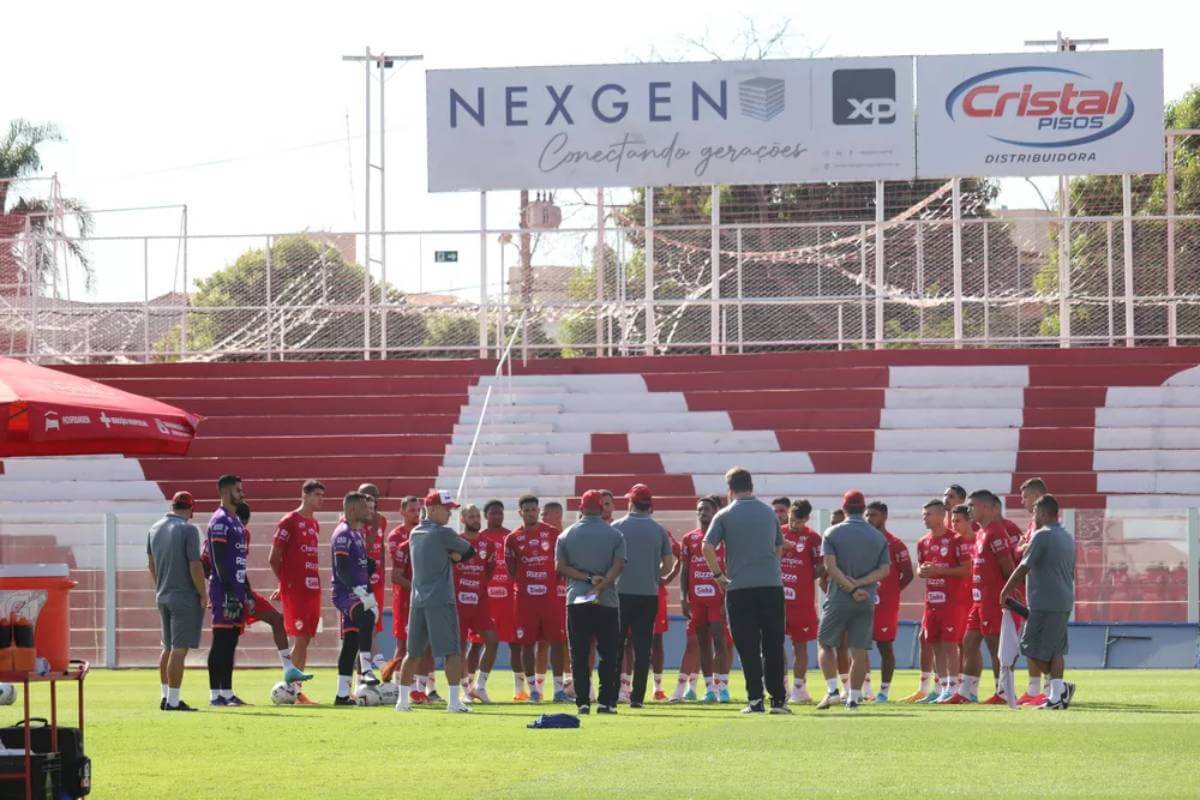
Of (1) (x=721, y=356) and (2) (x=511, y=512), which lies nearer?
(2) (x=511, y=512)

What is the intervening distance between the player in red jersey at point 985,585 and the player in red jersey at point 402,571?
203 inches

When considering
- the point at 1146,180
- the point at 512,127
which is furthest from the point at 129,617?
the point at 1146,180


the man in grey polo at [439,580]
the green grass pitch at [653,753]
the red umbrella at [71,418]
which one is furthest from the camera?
the man in grey polo at [439,580]

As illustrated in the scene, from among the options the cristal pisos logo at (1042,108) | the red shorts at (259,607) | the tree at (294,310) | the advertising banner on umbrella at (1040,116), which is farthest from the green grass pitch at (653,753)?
the cristal pisos logo at (1042,108)

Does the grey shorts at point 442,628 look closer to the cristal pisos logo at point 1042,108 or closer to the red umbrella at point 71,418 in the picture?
the red umbrella at point 71,418

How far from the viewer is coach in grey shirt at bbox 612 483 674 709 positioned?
17.8 metres

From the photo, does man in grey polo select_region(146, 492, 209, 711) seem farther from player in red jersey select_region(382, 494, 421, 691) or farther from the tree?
the tree

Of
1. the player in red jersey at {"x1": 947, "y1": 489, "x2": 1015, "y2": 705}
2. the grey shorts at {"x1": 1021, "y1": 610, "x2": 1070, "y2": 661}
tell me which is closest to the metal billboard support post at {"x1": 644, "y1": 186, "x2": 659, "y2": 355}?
the player in red jersey at {"x1": 947, "y1": 489, "x2": 1015, "y2": 705}

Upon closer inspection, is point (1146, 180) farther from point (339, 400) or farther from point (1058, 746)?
point (1058, 746)

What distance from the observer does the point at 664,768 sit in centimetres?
1240

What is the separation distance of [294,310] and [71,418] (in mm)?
20016

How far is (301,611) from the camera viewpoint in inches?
767

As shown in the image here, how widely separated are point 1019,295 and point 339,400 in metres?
9.97

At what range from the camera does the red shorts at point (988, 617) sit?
1905 centimetres
